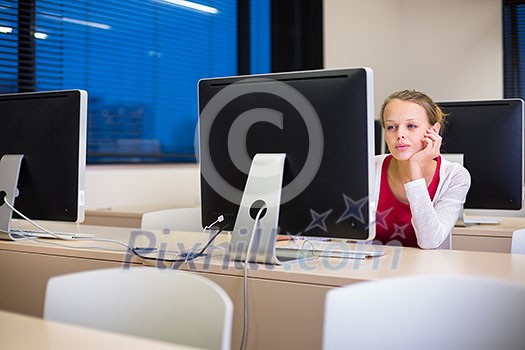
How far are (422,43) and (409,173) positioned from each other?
3917 mm

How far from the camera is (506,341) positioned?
1111 mm

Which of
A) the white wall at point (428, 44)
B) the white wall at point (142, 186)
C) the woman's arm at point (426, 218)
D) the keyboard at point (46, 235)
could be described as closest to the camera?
the woman's arm at point (426, 218)

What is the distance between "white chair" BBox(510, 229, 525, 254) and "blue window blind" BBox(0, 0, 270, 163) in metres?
2.16

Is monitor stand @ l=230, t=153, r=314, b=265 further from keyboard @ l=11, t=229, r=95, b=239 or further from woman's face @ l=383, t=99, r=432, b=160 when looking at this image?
keyboard @ l=11, t=229, r=95, b=239

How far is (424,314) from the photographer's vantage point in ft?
3.82

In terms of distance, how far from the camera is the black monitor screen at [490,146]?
2.67 metres

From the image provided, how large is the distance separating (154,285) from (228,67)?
331 cm

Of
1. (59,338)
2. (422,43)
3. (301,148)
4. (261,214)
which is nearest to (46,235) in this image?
(261,214)

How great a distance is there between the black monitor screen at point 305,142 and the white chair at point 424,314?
0.57m

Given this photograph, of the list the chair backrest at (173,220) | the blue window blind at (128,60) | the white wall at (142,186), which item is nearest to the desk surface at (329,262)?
the chair backrest at (173,220)

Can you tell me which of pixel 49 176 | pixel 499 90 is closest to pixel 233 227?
pixel 49 176

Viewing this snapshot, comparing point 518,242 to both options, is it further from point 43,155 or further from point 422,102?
point 43,155

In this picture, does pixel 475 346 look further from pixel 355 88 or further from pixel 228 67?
pixel 228 67

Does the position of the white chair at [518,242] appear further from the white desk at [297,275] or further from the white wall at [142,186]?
the white wall at [142,186]
